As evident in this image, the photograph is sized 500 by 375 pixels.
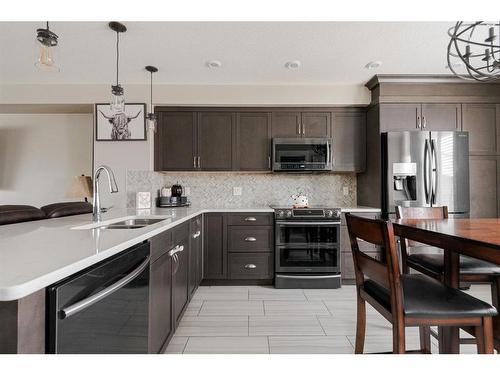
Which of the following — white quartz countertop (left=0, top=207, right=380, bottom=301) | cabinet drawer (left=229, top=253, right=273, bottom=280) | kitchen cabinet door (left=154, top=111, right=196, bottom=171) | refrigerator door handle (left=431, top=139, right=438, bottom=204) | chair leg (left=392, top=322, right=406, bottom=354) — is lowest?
cabinet drawer (left=229, top=253, right=273, bottom=280)

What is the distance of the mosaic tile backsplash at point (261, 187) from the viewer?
12.3 feet

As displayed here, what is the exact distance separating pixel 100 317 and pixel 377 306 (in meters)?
1.23

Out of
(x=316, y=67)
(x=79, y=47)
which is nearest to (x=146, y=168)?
(x=79, y=47)

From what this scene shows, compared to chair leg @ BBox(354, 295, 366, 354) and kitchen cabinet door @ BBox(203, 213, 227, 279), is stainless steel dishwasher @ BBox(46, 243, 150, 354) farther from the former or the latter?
kitchen cabinet door @ BBox(203, 213, 227, 279)

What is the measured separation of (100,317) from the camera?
88 centimetres

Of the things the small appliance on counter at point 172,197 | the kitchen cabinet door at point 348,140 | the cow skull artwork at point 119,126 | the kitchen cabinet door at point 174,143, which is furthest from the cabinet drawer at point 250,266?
the cow skull artwork at point 119,126

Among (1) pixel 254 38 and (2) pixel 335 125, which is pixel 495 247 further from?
(2) pixel 335 125

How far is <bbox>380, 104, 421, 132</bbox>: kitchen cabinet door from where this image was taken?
3.17m

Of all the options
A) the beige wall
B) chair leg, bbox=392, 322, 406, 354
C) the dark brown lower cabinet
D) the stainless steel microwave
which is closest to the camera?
chair leg, bbox=392, 322, 406, 354

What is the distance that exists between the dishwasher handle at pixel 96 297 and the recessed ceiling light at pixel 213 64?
93.6 inches

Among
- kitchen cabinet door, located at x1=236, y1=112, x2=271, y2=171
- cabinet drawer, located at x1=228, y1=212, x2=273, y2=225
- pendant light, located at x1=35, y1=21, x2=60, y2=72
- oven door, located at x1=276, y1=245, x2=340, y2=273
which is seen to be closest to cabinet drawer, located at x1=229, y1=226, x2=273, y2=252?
cabinet drawer, located at x1=228, y1=212, x2=273, y2=225

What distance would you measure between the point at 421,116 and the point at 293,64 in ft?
5.49

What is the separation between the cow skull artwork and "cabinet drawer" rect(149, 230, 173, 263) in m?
2.24

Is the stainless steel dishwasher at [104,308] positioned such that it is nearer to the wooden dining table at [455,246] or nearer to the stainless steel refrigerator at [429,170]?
the wooden dining table at [455,246]
